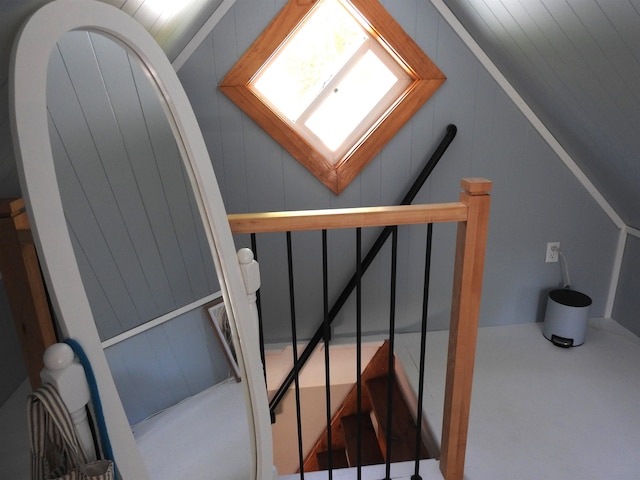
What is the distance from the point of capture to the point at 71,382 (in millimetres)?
627

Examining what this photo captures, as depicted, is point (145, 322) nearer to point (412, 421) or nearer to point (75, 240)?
point (75, 240)

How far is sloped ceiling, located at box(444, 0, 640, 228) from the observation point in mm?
1283

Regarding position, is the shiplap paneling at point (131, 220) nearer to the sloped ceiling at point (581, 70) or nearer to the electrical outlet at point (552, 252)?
the sloped ceiling at point (581, 70)

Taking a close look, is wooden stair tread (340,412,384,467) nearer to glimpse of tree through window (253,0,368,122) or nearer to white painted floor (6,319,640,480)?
white painted floor (6,319,640,480)

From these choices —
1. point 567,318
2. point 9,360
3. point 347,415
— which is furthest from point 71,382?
point 567,318

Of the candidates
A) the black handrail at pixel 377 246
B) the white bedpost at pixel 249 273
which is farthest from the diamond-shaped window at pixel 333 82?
the white bedpost at pixel 249 273

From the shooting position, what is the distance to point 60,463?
63cm

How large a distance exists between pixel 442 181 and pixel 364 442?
1.47 metres

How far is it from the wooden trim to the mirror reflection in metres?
0.16

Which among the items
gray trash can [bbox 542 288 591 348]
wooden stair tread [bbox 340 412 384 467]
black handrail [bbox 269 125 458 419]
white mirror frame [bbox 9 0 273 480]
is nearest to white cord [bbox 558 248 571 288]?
gray trash can [bbox 542 288 591 348]

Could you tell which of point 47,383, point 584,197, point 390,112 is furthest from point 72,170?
point 584,197

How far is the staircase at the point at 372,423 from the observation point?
2.09m

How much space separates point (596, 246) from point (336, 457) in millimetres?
1961

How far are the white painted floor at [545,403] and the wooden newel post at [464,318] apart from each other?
6.0 inches
